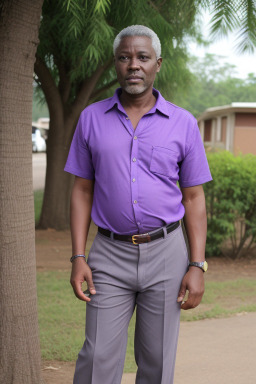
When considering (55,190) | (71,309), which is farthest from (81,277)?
(55,190)

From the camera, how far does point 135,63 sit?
110 inches

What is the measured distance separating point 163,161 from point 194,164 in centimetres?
21

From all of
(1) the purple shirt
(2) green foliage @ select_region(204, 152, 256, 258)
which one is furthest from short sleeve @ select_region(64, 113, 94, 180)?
(2) green foliage @ select_region(204, 152, 256, 258)

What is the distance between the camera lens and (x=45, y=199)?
12.3 meters

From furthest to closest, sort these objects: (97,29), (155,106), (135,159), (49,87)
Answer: (49,87), (97,29), (155,106), (135,159)

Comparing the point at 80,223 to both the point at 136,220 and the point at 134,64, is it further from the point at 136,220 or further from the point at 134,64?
the point at 134,64

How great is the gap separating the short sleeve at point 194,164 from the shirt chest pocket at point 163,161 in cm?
11

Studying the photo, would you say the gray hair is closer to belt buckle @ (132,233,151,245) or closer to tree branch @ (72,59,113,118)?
belt buckle @ (132,233,151,245)

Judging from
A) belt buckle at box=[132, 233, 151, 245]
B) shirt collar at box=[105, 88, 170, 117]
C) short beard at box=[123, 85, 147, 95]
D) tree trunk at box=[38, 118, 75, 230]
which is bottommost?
tree trunk at box=[38, 118, 75, 230]

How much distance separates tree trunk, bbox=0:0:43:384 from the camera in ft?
12.4

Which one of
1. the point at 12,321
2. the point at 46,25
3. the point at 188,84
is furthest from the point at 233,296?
the point at 188,84

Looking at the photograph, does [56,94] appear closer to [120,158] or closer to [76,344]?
[76,344]

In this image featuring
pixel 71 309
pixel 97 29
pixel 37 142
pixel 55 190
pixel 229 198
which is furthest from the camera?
pixel 37 142

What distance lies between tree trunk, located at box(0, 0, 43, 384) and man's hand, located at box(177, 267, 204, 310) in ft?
4.28
